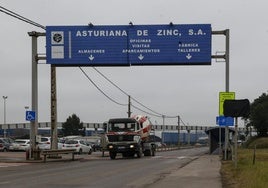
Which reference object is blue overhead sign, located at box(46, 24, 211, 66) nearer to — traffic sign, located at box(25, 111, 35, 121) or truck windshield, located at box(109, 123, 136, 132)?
traffic sign, located at box(25, 111, 35, 121)

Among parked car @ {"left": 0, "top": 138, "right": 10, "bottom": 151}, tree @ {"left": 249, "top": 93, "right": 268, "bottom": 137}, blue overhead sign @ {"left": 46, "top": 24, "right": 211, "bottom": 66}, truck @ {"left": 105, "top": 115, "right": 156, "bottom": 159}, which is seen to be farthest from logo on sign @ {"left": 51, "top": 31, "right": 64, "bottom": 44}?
tree @ {"left": 249, "top": 93, "right": 268, "bottom": 137}

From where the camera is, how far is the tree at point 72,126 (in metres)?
141

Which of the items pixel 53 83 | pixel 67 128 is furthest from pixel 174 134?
pixel 53 83

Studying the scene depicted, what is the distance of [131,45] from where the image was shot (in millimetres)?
34969

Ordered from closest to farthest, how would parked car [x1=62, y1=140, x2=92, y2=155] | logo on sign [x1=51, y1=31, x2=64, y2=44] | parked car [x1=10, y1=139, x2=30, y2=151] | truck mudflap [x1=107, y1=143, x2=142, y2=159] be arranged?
logo on sign [x1=51, y1=31, x2=64, y2=44]
truck mudflap [x1=107, y1=143, x2=142, y2=159]
parked car [x1=62, y1=140, x2=92, y2=155]
parked car [x1=10, y1=139, x2=30, y2=151]

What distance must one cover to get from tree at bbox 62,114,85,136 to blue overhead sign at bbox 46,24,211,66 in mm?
105151

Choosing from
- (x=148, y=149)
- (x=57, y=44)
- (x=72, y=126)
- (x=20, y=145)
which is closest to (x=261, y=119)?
(x=20, y=145)

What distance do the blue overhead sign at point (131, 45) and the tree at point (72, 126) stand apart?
105 metres

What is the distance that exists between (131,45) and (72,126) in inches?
4293

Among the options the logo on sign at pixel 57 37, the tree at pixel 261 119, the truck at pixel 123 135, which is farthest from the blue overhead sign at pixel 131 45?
the tree at pixel 261 119

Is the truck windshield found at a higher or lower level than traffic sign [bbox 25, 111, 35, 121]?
lower

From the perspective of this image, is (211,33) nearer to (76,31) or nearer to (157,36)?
(157,36)

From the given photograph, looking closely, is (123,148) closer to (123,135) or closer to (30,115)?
(123,135)

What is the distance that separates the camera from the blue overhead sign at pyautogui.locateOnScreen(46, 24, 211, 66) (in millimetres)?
34812
